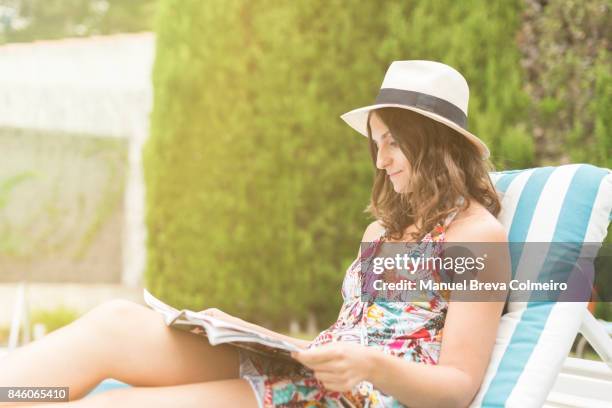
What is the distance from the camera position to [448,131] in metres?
2.14

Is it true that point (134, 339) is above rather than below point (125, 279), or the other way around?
above

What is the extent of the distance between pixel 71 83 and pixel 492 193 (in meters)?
7.59

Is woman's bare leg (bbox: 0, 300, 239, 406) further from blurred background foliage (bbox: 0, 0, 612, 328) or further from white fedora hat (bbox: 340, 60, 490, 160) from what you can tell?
blurred background foliage (bbox: 0, 0, 612, 328)

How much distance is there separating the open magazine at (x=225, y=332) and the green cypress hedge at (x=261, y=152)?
4.20 metres

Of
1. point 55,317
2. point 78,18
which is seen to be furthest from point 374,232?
point 78,18

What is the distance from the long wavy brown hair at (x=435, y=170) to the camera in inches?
80.8

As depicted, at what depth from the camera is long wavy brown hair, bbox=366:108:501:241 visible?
2.05 meters

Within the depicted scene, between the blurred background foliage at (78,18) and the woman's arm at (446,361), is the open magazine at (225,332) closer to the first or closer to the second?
the woman's arm at (446,361)

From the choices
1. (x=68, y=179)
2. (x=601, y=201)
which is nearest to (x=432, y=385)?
(x=601, y=201)

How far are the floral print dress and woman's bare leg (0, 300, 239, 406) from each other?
116 millimetres

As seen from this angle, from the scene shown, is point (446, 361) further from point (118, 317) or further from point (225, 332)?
point (118, 317)

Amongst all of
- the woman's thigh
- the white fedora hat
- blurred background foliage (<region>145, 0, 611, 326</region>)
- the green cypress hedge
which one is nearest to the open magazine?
the woman's thigh

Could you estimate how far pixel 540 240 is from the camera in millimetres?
2174

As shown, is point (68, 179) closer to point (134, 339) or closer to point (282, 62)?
point (282, 62)
